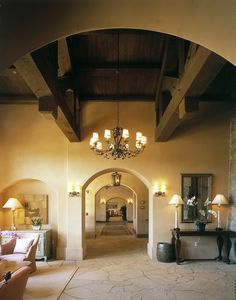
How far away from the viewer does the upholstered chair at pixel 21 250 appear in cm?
684

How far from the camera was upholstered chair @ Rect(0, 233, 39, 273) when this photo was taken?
6.84 meters

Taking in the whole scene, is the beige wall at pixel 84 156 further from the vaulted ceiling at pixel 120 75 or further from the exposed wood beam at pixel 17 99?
the vaulted ceiling at pixel 120 75

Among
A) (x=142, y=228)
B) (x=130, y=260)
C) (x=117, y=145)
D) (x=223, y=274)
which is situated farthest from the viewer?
(x=142, y=228)

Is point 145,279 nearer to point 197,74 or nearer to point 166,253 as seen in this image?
point 166,253

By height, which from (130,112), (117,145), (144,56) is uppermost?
(144,56)

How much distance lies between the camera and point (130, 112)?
9.05 meters

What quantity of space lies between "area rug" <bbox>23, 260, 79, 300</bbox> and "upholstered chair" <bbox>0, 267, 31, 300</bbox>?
1.71 meters

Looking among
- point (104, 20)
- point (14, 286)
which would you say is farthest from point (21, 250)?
point (104, 20)

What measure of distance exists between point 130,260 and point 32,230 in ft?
9.67

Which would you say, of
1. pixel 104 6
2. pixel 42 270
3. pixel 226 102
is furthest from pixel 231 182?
pixel 104 6

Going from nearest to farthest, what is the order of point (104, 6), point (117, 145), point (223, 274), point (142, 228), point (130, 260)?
1. point (104, 6)
2. point (117, 145)
3. point (223, 274)
4. point (130, 260)
5. point (142, 228)

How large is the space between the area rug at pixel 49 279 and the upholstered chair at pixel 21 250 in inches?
14.8

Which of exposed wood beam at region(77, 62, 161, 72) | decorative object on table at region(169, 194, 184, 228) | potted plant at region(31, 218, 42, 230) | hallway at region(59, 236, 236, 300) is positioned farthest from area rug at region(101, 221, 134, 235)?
exposed wood beam at region(77, 62, 161, 72)

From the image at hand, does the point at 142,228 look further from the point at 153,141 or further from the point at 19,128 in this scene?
the point at 19,128
